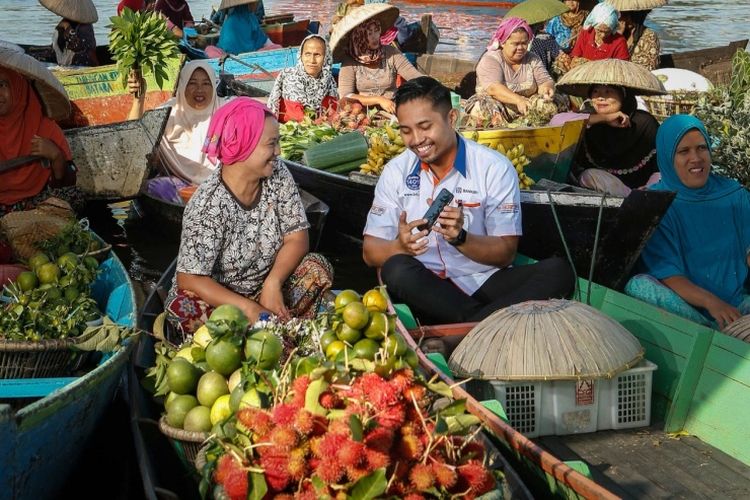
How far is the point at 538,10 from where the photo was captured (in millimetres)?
8273

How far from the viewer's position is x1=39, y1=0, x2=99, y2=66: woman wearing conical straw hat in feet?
30.1

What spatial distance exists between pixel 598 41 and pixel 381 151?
3702 mm

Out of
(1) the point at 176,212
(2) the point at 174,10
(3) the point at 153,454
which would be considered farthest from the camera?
(2) the point at 174,10

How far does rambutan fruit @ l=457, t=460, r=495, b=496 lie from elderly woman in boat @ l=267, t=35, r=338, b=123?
528cm

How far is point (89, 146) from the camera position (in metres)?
6.45

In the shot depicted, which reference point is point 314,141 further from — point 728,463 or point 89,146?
point 728,463

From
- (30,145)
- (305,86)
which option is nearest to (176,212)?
(30,145)

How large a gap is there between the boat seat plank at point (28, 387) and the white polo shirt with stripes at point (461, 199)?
5.05 ft

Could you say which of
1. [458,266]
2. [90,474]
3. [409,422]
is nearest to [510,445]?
[409,422]

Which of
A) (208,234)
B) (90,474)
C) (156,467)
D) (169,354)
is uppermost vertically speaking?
(208,234)

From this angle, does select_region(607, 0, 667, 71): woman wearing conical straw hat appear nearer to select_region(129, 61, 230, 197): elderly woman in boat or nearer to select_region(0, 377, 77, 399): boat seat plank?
select_region(129, 61, 230, 197): elderly woman in boat

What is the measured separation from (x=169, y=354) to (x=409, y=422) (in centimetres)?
123

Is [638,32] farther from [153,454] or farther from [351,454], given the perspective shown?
[351,454]

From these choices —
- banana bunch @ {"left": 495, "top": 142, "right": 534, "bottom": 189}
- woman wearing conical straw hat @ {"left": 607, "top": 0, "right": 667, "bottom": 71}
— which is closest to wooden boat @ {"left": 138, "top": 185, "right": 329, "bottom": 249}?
banana bunch @ {"left": 495, "top": 142, "right": 534, "bottom": 189}
